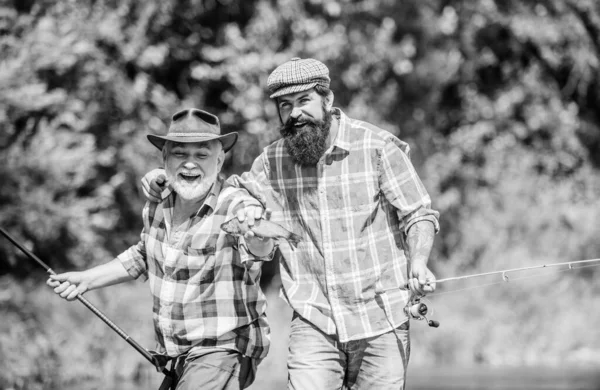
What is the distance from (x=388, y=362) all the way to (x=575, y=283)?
293 inches

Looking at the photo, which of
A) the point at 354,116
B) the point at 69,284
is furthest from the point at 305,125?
the point at 354,116

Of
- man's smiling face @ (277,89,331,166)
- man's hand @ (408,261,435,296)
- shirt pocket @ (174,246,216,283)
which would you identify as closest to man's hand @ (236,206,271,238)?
shirt pocket @ (174,246,216,283)

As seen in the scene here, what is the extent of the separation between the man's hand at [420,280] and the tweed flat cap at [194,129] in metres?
1.00

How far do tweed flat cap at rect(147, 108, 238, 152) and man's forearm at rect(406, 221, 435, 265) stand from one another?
0.89 metres

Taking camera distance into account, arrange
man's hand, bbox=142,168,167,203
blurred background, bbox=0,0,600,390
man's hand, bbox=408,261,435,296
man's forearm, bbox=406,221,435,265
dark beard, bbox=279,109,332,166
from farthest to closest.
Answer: blurred background, bbox=0,0,600,390
man's hand, bbox=142,168,167,203
dark beard, bbox=279,109,332,166
man's forearm, bbox=406,221,435,265
man's hand, bbox=408,261,435,296

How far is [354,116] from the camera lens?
10.3 m

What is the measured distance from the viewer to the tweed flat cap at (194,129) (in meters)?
3.66

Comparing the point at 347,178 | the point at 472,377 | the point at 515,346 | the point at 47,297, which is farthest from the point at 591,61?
the point at 347,178

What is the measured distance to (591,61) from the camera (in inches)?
491

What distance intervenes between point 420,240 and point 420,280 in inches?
9.0

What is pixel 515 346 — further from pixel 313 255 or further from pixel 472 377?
pixel 313 255

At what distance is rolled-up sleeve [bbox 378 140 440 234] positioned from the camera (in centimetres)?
359

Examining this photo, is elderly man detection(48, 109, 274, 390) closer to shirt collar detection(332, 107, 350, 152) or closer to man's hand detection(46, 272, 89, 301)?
man's hand detection(46, 272, 89, 301)

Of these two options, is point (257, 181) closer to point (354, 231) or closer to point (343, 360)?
point (354, 231)
